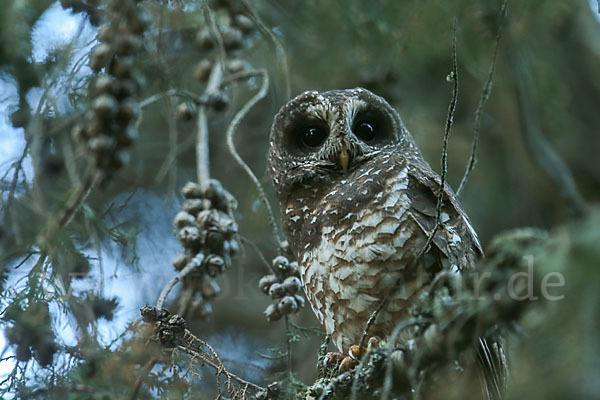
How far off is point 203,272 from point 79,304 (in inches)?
22.5

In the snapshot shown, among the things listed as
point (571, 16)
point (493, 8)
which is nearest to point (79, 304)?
point (493, 8)

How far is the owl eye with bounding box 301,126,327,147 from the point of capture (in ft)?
11.2

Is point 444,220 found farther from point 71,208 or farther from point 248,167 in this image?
point 71,208

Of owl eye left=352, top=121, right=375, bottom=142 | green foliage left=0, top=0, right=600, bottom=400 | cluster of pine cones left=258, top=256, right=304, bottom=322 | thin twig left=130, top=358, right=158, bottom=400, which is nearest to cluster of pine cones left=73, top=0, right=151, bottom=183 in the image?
green foliage left=0, top=0, right=600, bottom=400

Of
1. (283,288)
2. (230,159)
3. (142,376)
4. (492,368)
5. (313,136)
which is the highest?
(230,159)

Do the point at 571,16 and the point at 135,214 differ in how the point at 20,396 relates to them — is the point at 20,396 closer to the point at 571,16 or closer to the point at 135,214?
the point at 135,214

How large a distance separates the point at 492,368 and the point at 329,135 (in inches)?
55.0

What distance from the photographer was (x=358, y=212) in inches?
110

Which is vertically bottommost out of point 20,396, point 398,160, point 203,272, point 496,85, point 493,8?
point 20,396

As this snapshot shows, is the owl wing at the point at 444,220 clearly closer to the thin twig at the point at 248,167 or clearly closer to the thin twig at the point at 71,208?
the thin twig at the point at 248,167

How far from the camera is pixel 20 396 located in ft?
7.59

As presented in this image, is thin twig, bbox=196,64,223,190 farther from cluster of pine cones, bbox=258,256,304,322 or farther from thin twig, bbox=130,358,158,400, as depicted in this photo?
thin twig, bbox=130,358,158,400

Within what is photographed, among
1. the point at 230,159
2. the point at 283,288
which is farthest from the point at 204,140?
the point at 230,159

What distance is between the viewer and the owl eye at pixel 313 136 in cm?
342
